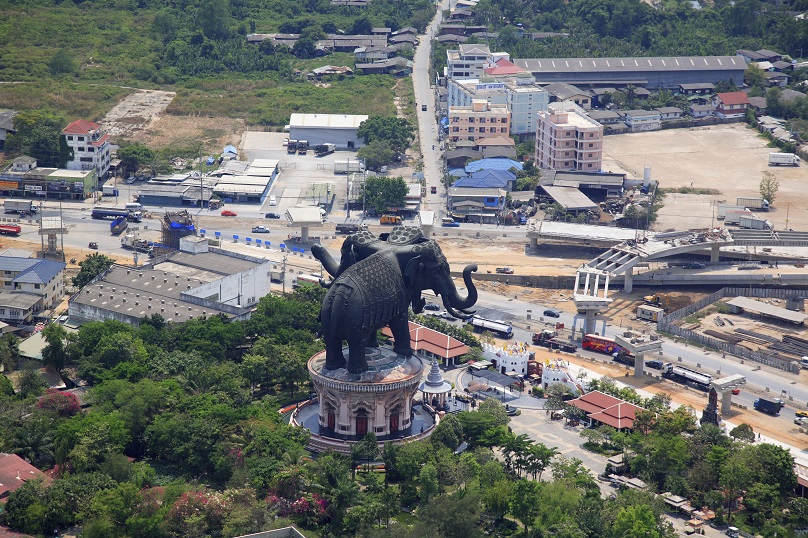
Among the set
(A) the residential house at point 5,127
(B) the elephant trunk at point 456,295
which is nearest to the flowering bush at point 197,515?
(B) the elephant trunk at point 456,295

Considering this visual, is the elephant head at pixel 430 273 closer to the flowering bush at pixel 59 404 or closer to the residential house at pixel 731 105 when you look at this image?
the flowering bush at pixel 59 404

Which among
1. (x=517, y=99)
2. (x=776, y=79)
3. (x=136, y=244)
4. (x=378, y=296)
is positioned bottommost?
(x=136, y=244)

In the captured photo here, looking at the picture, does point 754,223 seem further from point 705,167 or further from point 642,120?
point 642,120

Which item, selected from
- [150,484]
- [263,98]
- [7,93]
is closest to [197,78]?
[263,98]

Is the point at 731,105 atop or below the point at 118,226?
atop

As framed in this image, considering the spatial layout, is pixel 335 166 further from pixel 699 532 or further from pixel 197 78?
pixel 699 532

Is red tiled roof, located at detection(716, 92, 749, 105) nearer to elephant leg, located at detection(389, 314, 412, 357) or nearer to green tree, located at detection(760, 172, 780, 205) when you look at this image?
green tree, located at detection(760, 172, 780, 205)

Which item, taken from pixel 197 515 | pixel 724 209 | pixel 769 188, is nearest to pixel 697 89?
pixel 769 188
